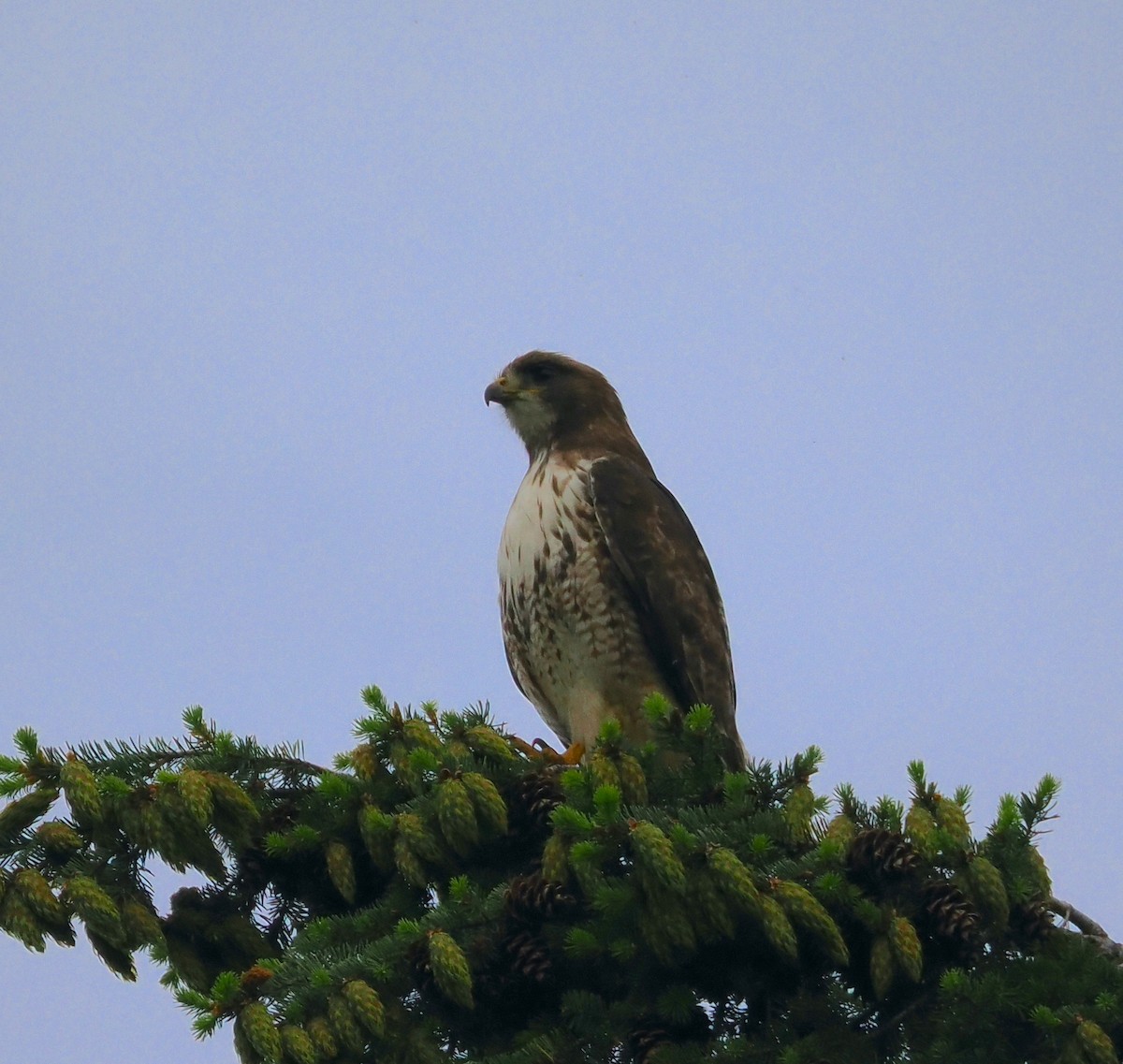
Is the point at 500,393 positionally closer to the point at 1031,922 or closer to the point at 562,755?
the point at 562,755

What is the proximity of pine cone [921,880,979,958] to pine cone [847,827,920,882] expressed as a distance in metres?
0.07

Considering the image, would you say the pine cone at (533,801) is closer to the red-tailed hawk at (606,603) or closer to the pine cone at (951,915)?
the pine cone at (951,915)

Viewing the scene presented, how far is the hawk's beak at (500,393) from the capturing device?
6.86m

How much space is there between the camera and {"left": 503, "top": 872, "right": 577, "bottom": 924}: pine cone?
3.59 m

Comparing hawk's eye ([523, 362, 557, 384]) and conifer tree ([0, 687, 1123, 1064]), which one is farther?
hawk's eye ([523, 362, 557, 384])

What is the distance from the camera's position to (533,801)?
407 centimetres

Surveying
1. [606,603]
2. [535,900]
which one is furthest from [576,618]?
[535,900]

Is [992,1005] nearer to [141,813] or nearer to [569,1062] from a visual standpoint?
[569,1062]

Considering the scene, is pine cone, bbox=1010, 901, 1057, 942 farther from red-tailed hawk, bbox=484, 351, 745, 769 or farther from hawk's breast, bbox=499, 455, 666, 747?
hawk's breast, bbox=499, 455, 666, 747

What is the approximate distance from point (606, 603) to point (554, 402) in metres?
1.30

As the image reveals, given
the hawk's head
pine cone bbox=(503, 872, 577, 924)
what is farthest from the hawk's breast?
pine cone bbox=(503, 872, 577, 924)

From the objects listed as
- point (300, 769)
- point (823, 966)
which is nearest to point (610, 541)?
point (300, 769)

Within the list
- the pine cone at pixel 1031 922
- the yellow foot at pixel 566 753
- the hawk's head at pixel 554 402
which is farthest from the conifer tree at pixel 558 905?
the hawk's head at pixel 554 402

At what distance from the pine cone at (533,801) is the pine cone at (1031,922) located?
3.84 feet
